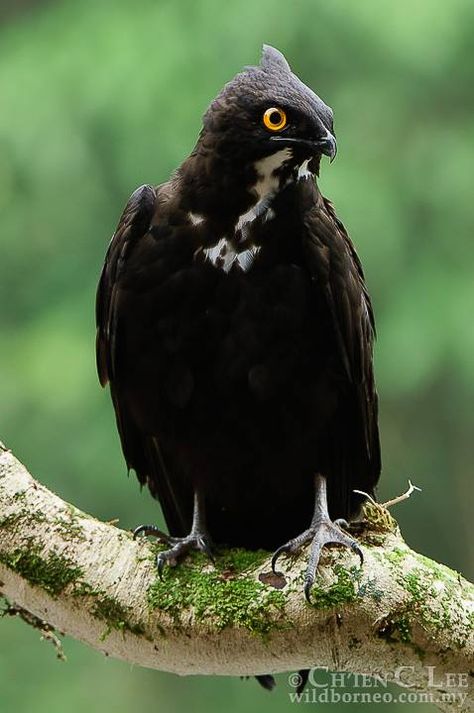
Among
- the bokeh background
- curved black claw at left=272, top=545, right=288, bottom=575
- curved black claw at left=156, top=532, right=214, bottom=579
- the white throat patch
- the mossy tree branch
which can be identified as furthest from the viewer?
the bokeh background

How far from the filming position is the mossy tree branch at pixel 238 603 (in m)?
3.26

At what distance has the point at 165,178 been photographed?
7.46 meters

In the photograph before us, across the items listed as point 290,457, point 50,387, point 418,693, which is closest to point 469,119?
point 50,387

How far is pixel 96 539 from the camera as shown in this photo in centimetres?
348

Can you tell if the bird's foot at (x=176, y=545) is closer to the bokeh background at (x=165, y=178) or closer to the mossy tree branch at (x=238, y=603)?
the mossy tree branch at (x=238, y=603)

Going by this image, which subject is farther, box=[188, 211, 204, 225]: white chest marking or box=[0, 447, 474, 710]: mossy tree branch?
box=[188, 211, 204, 225]: white chest marking

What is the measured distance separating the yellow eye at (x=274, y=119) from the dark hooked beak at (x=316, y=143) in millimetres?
31

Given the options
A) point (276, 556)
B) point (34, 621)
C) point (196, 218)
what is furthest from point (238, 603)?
point (196, 218)

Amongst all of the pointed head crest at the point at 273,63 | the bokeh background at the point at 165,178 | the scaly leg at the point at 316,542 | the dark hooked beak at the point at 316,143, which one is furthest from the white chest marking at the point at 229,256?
the bokeh background at the point at 165,178

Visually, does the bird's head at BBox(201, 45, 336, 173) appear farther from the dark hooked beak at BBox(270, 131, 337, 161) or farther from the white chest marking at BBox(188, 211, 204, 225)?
the white chest marking at BBox(188, 211, 204, 225)

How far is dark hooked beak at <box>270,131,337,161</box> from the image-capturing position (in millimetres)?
3605

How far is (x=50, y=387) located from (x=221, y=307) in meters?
3.76

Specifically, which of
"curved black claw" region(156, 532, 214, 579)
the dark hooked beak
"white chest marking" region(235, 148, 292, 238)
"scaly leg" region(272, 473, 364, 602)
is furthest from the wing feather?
"curved black claw" region(156, 532, 214, 579)

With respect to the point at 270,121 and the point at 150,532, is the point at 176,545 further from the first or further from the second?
the point at 270,121
